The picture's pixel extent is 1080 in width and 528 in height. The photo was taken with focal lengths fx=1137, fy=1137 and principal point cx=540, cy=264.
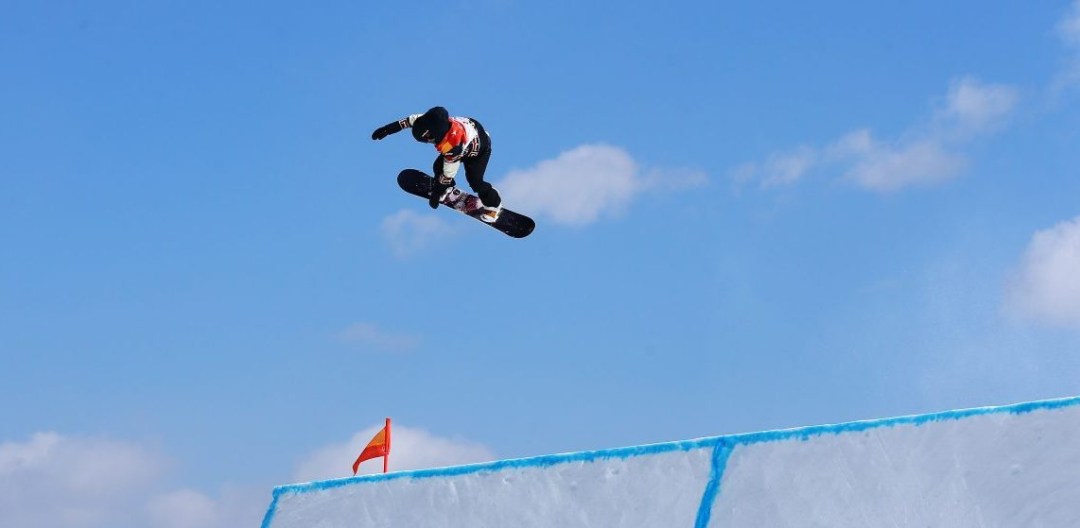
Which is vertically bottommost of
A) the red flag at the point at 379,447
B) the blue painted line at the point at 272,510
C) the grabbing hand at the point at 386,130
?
the blue painted line at the point at 272,510

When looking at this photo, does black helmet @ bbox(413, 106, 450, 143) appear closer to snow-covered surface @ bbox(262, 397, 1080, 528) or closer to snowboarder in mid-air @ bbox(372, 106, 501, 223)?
snowboarder in mid-air @ bbox(372, 106, 501, 223)

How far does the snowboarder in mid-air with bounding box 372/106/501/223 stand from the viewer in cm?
959

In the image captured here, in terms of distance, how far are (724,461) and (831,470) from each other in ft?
1.66

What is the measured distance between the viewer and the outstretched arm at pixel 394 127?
9.56 metres

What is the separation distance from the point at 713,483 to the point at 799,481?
410mm

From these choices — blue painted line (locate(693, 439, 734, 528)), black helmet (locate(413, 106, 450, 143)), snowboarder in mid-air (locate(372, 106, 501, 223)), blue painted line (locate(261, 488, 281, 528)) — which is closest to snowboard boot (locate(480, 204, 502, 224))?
snowboarder in mid-air (locate(372, 106, 501, 223))

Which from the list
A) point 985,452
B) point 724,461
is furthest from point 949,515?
point 724,461

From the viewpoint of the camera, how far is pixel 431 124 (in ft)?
31.4

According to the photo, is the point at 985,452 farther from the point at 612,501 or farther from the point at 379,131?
the point at 379,131

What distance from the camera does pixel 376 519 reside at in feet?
20.0

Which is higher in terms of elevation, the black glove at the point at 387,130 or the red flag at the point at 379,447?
the black glove at the point at 387,130

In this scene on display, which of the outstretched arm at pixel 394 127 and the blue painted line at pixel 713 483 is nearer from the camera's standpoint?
the blue painted line at pixel 713 483

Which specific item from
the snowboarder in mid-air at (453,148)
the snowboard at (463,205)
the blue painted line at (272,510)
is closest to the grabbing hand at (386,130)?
the snowboarder in mid-air at (453,148)

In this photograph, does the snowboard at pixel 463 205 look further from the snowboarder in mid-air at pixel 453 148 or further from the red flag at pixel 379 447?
the red flag at pixel 379 447
